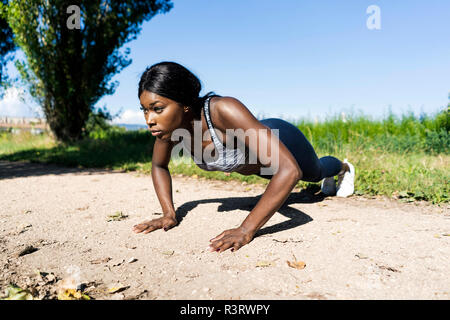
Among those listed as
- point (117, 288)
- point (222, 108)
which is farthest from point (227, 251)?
point (222, 108)

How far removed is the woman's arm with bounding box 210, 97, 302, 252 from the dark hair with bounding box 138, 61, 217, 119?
0.31m

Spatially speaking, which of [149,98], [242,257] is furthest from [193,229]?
[149,98]

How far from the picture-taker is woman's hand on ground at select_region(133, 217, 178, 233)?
2.73m

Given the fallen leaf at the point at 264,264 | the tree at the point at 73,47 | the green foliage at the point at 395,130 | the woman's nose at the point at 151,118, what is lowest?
the fallen leaf at the point at 264,264

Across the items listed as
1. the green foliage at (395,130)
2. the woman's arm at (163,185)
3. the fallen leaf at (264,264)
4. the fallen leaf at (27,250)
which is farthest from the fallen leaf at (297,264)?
the green foliage at (395,130)

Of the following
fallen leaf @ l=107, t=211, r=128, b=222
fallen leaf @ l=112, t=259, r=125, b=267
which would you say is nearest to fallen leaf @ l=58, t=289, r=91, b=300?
fallen leaf @ l=112, t=259, r=125, b=267

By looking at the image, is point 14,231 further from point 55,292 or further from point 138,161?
point 138,161

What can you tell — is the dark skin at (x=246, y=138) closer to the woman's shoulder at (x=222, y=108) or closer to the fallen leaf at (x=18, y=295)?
the woman's shoulder at (x=222, y=108)

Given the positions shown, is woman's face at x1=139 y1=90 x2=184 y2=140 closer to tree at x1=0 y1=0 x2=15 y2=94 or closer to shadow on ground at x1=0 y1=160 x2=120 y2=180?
shadow on ground at x1=0 y1=160 x2=120 y2=180

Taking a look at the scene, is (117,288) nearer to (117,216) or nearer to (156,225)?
(156,225)

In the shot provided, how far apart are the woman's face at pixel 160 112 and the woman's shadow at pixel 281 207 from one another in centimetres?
102

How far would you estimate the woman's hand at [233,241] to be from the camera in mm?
2217

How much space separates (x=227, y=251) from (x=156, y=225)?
0.80 meters

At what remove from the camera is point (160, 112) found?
231 centimetres
